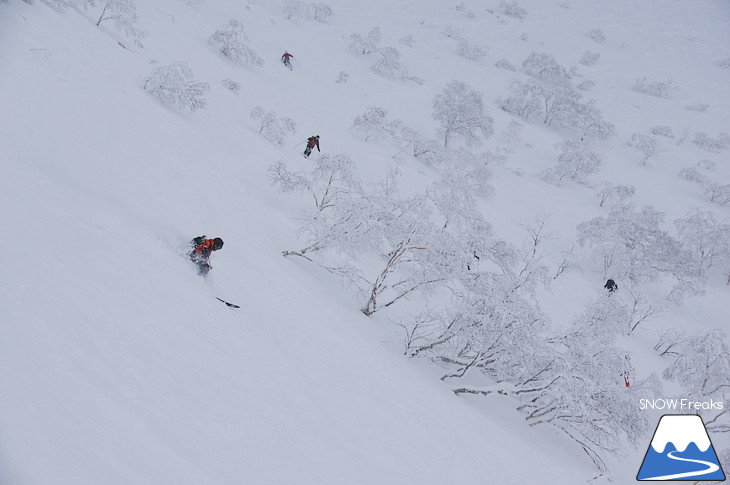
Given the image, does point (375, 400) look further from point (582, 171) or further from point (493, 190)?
point (582, 171)

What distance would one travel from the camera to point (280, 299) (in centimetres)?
626

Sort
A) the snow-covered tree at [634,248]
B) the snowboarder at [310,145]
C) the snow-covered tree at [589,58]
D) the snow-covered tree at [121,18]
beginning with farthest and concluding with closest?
the snow-covered tree at [589,58] → the snow-covered tree at [634,248] → the snowboarder at [310,145] → the snow-covered tree at [121,18]

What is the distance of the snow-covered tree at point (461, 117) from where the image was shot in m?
24.0

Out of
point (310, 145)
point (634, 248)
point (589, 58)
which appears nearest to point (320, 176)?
point (310, 145)

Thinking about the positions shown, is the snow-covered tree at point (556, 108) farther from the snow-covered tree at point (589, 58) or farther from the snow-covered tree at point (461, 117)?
the snow-covered tree at point (589, 58)

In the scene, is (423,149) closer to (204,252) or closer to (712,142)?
(204,252)

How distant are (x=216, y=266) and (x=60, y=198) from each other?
2.13 m

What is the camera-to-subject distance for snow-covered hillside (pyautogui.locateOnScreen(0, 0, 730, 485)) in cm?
311

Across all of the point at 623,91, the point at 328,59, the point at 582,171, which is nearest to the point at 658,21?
the point at 623,91

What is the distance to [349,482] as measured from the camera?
138 inches

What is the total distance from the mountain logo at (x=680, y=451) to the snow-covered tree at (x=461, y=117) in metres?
20.0

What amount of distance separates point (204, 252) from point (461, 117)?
2153 cm

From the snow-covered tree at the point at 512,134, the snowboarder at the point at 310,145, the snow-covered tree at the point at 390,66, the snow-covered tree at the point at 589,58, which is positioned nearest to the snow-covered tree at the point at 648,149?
the snow-covered tree at the point at 512,134

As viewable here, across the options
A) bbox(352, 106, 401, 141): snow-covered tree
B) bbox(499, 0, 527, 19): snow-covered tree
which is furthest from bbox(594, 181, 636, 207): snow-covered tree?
bbox(499, 0, 527, 19): snow-covered tree
